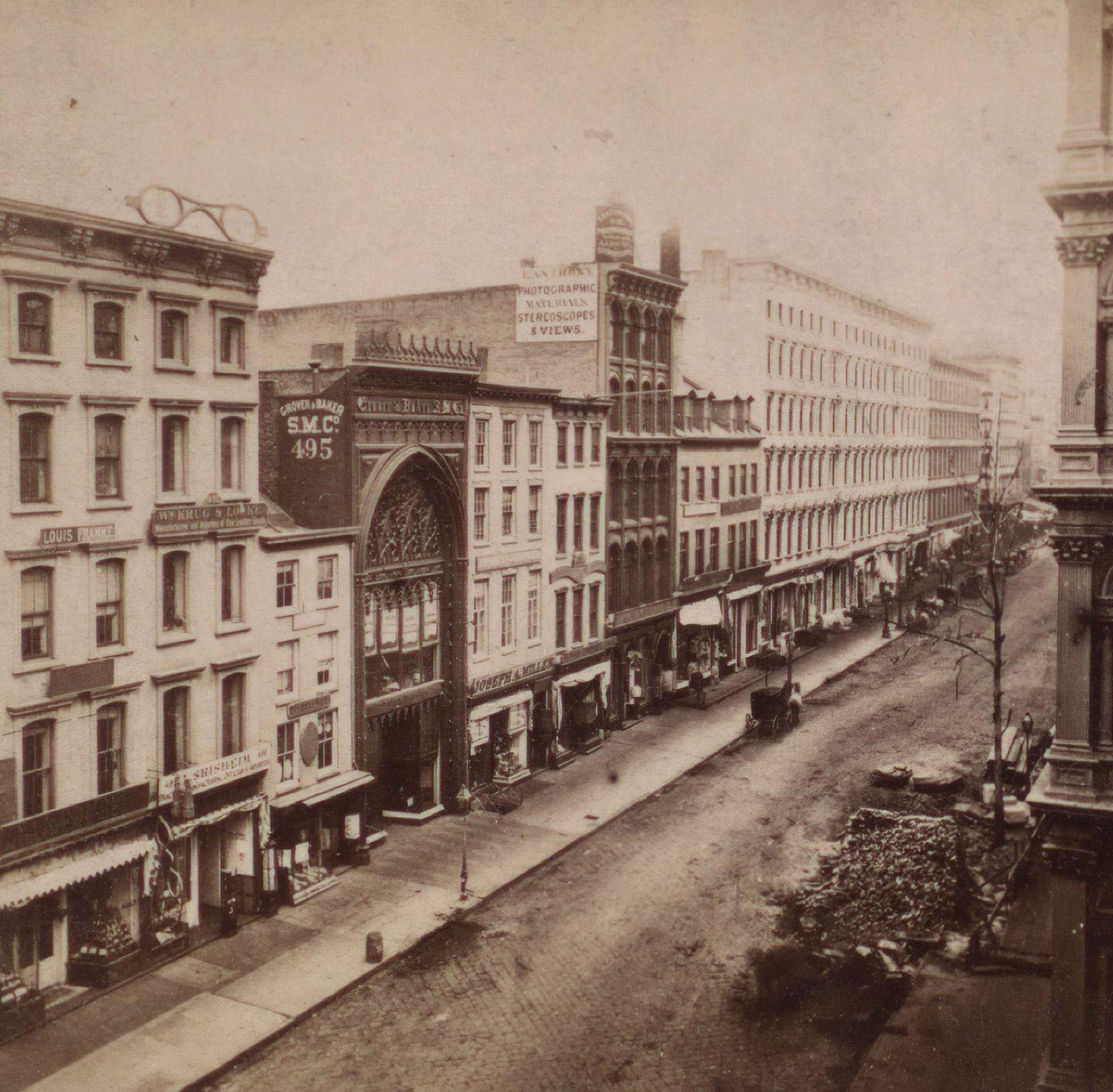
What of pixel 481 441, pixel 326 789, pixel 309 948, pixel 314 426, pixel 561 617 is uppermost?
pixel 314 426

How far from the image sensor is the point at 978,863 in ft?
86.0

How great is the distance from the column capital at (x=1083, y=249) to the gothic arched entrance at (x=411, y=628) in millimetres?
16862

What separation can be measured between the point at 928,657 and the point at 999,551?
1865cm

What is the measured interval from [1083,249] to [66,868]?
67.0 ft

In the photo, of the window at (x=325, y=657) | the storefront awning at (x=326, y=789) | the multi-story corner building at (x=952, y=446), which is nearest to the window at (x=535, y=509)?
the window at (x=325, y=657)

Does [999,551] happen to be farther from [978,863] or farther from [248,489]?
[248,489]

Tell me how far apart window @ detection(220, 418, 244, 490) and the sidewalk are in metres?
9.65

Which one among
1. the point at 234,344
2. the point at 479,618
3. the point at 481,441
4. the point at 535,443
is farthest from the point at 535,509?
the point at 234,344

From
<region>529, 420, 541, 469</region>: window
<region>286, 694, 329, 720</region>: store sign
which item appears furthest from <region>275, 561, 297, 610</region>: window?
<region>529, 420, 541, 469</region>: window

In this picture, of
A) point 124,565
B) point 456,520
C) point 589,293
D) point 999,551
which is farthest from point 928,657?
point 124,565

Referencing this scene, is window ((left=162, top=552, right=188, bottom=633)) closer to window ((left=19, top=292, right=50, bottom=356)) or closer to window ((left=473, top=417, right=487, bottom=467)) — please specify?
window ((left=19, top=292, right=50, bottom=356))

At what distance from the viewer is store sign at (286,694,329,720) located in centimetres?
2586

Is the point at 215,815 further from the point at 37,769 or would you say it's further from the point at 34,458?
the point at 34,458

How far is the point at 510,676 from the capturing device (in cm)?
3375
